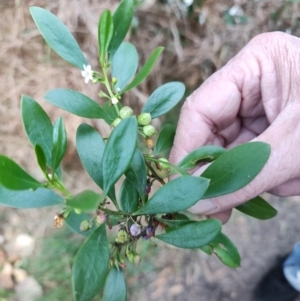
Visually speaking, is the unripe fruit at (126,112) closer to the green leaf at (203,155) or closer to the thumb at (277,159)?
the green leaf at (203,155)

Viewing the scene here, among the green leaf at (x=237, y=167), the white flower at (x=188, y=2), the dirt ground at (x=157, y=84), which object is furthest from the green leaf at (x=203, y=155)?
the white flower at (x=188, y=2)

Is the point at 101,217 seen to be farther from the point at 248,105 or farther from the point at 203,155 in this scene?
the point at 248,105

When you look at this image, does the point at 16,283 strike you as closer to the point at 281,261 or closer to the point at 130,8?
the point at 281,261

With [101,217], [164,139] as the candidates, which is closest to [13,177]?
[101,217]

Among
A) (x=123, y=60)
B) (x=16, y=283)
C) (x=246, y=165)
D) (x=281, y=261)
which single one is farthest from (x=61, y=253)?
(x=246, y=165)

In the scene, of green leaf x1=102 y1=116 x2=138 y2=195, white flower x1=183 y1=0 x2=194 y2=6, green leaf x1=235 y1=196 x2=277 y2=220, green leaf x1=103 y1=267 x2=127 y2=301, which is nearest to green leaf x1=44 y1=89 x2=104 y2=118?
green leaf x1=102 y1=116 x2=138 y2=195

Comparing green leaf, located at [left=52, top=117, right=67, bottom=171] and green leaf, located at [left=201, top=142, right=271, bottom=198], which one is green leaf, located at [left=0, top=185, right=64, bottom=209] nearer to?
green leaf, located at [left=52, top=117, right=67, bottom=171]
